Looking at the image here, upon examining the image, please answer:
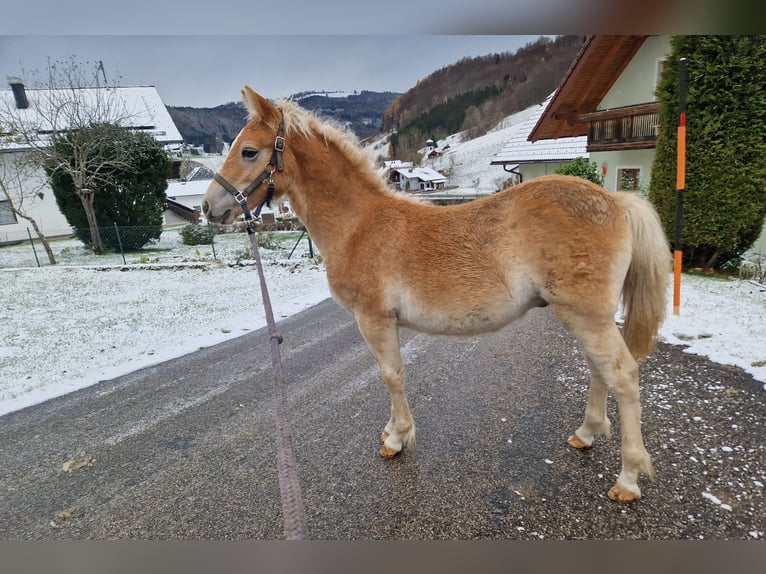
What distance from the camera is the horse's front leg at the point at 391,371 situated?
1911 mm

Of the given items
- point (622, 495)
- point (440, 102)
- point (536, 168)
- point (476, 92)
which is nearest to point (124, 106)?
point (440, 102)

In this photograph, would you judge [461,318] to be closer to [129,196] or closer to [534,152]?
[534,152]

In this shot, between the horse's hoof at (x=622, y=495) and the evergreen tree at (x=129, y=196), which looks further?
the evergreen tree at (x=129, y=196)

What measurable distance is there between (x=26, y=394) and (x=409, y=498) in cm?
368

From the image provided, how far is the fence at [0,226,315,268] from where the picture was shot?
27.4 feet

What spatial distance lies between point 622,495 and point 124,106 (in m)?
9.66

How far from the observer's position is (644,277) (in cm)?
172

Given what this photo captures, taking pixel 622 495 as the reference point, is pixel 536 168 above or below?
above

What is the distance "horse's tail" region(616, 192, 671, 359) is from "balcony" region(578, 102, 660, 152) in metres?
2.97

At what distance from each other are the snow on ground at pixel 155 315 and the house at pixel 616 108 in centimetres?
179

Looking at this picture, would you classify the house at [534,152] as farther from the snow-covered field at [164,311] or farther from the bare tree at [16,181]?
the bare tree at [16,181]

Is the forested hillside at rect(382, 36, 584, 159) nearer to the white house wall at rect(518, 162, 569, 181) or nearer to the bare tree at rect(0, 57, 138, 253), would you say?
the white house wall at rect(518, 162, 569, 181)

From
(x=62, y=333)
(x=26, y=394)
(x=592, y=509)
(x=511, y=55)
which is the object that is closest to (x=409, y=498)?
(x=592, y=509)

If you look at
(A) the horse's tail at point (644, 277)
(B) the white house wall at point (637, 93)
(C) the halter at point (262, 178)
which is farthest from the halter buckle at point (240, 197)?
(B) the white house wall at point (637, 93)
